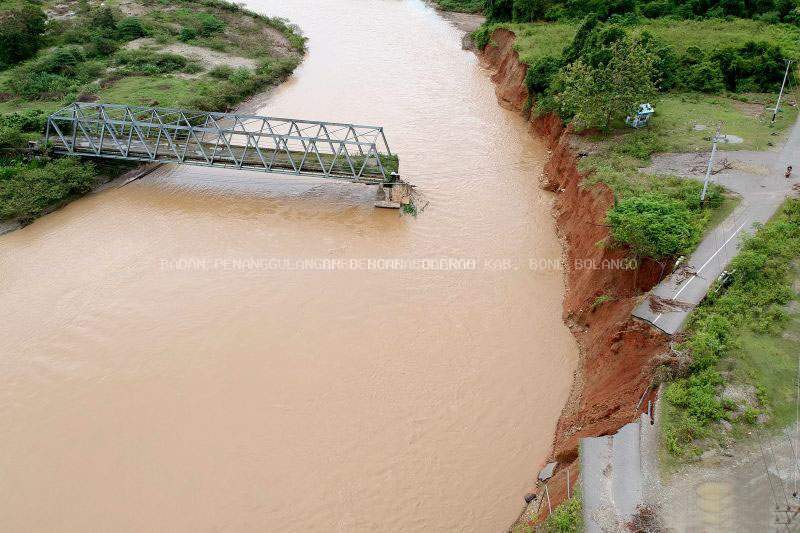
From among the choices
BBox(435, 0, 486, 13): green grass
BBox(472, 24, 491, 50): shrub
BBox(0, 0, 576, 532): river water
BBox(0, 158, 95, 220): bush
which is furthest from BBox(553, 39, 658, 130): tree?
BBox(435, 0, 486, 13): green grass

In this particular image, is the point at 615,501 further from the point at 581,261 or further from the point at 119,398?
the point at 119,398

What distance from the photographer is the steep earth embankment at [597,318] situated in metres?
12.9

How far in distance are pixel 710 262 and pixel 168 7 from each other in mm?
53400

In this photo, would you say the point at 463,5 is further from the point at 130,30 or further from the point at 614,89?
the point at 614,89

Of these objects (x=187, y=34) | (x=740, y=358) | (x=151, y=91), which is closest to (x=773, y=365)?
(x=740, y=358)

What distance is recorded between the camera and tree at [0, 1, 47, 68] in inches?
1489

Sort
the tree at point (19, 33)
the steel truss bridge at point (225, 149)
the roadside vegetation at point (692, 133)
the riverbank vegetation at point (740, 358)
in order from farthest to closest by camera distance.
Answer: the tree at point (19, 33)
the steel truss bridge at point (225, 149)
the roadside vegetation at point (692, 133)
the riverbank vegetation at point (740, 358)

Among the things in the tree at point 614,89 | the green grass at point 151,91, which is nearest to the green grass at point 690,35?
the tree at point 614,89

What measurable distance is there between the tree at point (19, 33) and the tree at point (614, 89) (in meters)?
38.6

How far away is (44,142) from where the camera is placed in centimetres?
2558

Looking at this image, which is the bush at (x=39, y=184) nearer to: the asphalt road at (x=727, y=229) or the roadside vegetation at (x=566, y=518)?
the roadside vegetation at (x=566, y=518)

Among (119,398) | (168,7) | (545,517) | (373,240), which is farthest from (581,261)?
(168,7)

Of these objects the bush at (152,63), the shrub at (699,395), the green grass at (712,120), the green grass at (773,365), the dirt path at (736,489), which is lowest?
the dirt path at (736,489)

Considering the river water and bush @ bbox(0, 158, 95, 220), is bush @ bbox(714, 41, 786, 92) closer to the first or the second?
the river water
